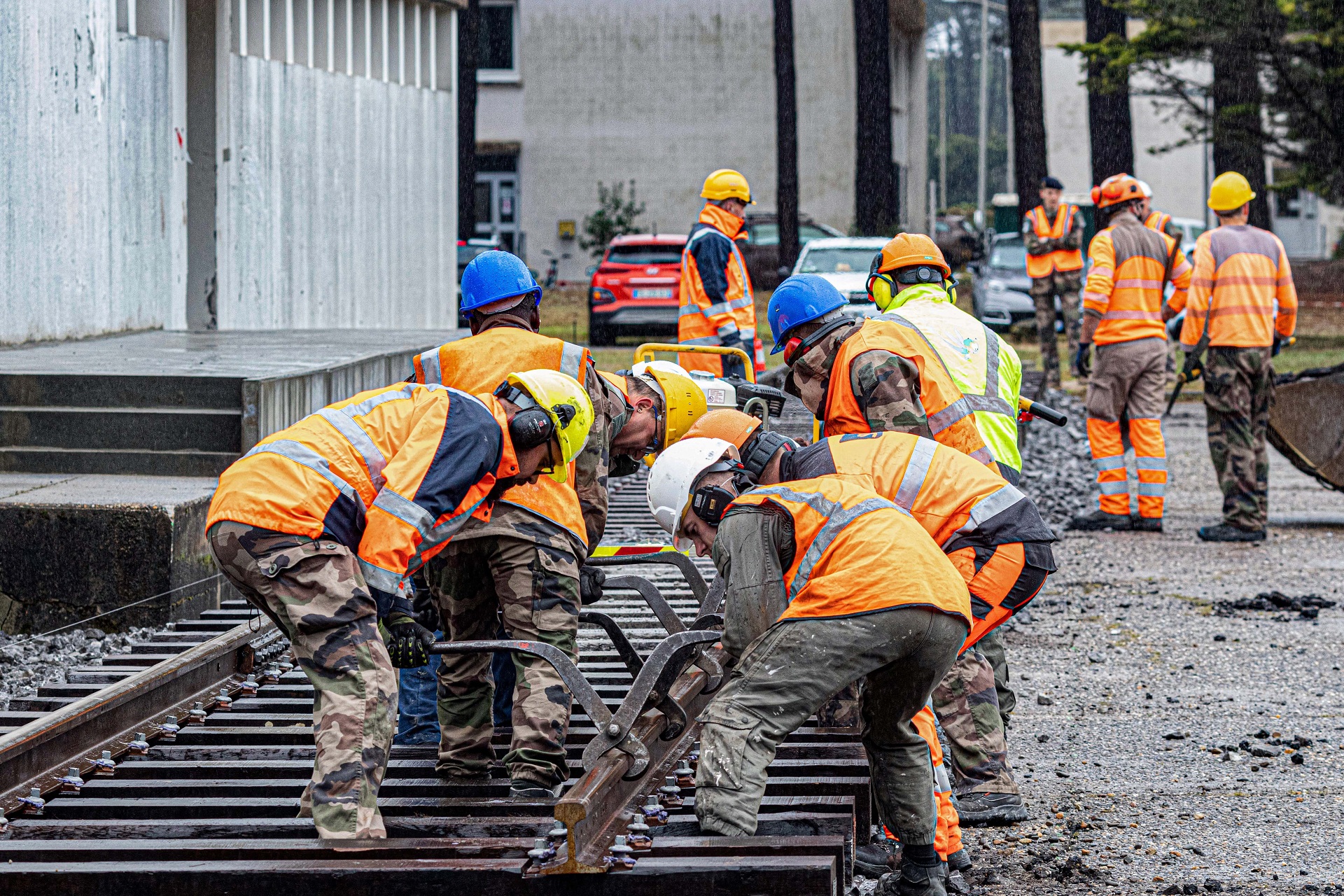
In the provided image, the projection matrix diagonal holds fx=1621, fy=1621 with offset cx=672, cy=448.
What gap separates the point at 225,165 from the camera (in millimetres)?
14203

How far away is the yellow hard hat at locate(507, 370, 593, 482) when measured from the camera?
14.7 feet

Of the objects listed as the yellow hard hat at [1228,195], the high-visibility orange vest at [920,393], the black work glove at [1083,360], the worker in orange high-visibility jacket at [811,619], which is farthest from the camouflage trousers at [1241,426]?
the worker in orange high-visibility jacket at [811,619]

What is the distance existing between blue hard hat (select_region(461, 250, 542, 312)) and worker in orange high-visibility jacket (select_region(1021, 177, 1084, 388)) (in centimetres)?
1374

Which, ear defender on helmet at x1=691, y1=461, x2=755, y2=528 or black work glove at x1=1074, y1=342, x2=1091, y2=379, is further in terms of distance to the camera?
black work glove at x1=1074, y1=342, x2=1091, y2=379

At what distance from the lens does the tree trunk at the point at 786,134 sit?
3198 centimetres

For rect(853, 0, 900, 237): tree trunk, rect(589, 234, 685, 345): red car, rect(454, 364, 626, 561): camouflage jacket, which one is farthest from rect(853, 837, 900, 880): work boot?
rect(853, 0, 900, 237): tree trunk

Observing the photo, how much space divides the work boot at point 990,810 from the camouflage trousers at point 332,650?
199 cm

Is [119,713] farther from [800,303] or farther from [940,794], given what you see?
[940,794]

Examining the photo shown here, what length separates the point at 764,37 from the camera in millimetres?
38031

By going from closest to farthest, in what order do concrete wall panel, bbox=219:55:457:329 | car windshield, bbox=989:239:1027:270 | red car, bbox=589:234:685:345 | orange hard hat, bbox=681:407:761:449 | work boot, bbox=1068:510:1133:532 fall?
orange hard hat, bbox=681:407:761:449 → work boot, bbox=1068:510:1133:532 → concrete wall panel, bbox=219:55:457:329 → red car, bbox=589:234:685:345 → car windshield, bbox=989:239:1027:270

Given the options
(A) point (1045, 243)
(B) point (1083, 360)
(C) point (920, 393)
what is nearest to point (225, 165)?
(B) point (1083, 360)

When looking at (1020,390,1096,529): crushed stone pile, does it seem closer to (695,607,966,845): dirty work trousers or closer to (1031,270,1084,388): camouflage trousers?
(1031,270,1084,388): camouflage trousers

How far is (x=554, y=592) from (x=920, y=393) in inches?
57.4

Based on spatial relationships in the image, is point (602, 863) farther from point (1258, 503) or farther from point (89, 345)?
point (89, 345)
